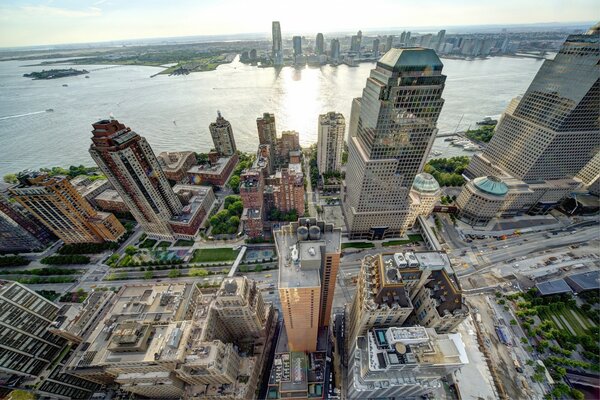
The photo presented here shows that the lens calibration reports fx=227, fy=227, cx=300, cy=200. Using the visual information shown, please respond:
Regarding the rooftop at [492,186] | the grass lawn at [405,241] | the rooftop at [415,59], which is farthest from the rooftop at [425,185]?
the rooftop at [415,59]

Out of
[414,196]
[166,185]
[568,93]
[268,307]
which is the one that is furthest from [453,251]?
[166,185]

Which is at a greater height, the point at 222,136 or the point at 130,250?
the point at 222,136

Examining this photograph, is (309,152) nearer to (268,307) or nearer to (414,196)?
(414,196)

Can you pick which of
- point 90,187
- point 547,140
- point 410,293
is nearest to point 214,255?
point 410,293

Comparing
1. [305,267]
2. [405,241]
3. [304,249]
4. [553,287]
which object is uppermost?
[304,249]

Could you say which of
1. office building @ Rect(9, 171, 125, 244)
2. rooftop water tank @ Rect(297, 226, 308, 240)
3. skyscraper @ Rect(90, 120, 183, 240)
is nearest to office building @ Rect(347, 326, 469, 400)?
rooftop water tank @ Rect(297, 226, 308, 240)

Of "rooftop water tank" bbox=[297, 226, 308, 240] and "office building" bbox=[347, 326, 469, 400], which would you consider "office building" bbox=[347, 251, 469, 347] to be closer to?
"office building" bbox=[347, 326, 469, 400]

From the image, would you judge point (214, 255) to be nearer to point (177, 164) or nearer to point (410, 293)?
point (177, 164)
